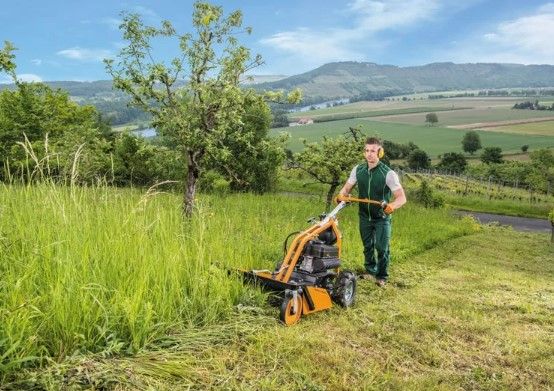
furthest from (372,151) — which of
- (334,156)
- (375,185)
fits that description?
(334,156)

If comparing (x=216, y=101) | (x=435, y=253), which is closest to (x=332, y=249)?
(x=216, y=101)

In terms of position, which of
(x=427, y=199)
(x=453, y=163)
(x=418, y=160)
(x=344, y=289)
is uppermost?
(x=344, y=289)

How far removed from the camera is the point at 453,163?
233 ft

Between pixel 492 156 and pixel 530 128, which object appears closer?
pixel 492 156

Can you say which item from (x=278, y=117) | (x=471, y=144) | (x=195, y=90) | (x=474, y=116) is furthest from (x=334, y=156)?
(x=474, y=116)

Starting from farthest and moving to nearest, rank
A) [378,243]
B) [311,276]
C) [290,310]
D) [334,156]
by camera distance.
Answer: [334,156]
[378,243]
[311,276]
[290,310]

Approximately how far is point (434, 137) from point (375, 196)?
97620 mm

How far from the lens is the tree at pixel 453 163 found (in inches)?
2719

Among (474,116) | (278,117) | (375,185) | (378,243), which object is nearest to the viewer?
(375,185)

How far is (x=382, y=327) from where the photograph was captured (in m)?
5.35

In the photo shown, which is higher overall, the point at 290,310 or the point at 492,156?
the point at 290,310

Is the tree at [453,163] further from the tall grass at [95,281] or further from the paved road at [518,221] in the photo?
the tall grass at [95,281]

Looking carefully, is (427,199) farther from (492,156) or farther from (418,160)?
(492,156)

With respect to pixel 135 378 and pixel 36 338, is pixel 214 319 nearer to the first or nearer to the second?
pixel 135 378
